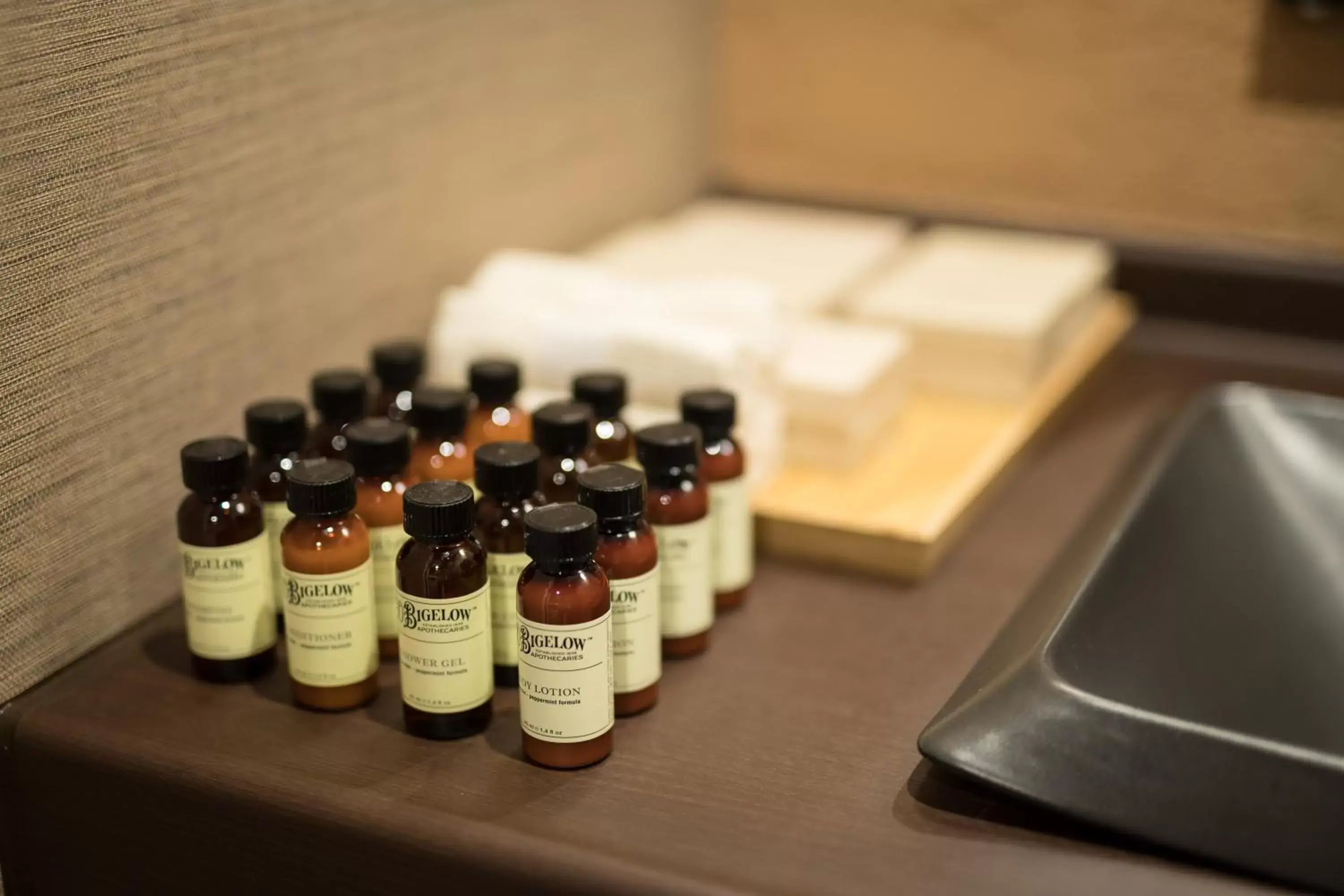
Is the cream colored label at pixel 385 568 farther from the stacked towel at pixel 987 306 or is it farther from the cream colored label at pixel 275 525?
the stacked towel at pixel 987 306

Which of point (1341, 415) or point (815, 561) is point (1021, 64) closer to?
point (1341, 415)

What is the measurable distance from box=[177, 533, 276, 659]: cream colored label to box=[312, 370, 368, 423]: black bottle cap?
0.11 metres

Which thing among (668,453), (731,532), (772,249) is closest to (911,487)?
(731,532)

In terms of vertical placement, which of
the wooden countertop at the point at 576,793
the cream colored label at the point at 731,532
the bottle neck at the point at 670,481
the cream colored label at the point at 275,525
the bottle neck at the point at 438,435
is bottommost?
the wooden countertop at the point at 576,793

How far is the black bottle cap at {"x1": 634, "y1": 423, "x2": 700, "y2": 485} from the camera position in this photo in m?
0.86

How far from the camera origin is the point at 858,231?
1537 millimetres

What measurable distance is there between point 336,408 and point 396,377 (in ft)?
0.25

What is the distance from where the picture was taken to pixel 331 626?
809 mm

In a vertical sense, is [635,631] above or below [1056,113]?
below

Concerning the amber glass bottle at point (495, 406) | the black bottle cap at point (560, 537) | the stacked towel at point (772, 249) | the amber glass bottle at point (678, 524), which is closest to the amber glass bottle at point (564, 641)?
the black bottle cap at point (560, 537)

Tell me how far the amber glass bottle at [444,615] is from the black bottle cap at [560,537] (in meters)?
0.04

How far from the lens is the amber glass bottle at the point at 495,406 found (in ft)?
3.16

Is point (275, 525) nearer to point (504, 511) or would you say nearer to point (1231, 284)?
point (504, 511)

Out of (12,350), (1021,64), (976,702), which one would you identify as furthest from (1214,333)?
(12,350)
